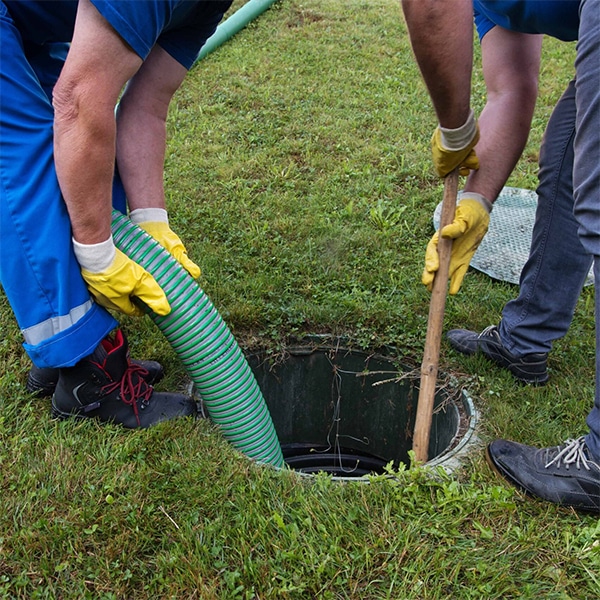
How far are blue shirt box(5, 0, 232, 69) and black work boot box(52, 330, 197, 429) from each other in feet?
3.43

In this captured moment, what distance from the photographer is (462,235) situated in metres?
2.39

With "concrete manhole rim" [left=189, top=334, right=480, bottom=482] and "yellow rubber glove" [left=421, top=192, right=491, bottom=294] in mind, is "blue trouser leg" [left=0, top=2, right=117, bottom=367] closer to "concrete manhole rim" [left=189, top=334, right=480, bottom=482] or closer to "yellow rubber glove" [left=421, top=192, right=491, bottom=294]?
"concrete manhole rim" [left=189, top=334, right=480, bottom=482]

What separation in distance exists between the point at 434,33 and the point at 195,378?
1.39 meters

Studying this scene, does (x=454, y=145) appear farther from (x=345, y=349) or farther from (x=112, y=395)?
(x=112, y=395)

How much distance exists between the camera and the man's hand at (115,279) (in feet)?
6.67

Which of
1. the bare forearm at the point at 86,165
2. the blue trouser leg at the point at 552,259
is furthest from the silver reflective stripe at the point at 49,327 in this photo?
the blue trouser leg at the point at 552,259

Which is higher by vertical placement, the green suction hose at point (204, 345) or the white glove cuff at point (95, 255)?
the white glove cuff at point (95, 255)

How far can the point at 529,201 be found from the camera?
416cm

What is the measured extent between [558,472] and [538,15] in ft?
4.90

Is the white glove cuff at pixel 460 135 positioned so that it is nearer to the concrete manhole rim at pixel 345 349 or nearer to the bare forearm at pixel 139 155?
the concrete manhole rim at pixel 345 349

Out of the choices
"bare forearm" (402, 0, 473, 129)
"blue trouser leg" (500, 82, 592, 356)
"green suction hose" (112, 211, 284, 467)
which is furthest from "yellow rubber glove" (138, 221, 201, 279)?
"blue trouser leg" (500, 82, 592, 356)

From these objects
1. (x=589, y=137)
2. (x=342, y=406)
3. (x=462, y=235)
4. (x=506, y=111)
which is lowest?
(x=342, y=406)

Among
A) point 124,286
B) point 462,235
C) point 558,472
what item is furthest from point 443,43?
point 558,472

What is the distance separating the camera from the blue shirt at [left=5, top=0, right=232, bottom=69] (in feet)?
5.76
